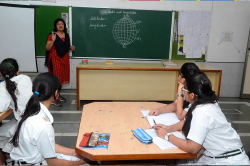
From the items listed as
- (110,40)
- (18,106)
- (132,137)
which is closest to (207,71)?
(110,40)

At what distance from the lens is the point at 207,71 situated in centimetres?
359

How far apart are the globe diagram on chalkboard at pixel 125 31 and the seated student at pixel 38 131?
344cm

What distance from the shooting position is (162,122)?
1.65 m

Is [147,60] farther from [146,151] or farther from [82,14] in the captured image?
[146,151]

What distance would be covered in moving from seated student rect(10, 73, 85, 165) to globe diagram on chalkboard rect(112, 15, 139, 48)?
3441 millimetres

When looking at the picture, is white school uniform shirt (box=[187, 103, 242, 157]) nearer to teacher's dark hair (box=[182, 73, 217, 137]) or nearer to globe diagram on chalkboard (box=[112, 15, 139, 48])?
teacher's dark hair (box=[182, 73, 217, 137])

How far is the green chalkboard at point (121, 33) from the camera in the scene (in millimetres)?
4555

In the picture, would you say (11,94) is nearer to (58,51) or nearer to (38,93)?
(38,93)

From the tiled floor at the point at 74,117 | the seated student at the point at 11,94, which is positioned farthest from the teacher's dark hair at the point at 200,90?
the tiled floor at the point at 74,117

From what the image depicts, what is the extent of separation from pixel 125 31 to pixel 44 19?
65.9 inches

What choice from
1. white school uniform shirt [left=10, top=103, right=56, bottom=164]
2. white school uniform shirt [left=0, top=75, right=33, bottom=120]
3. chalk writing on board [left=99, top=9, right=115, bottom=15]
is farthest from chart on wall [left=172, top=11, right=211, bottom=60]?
white school uniform shirt [left=10, top=103, right=56, bottom=164]

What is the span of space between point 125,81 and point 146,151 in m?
2.61

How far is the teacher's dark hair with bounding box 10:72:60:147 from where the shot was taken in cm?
125

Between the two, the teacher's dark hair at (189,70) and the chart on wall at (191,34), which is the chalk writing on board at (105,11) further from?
the teacher's dark hair at (189,70)
